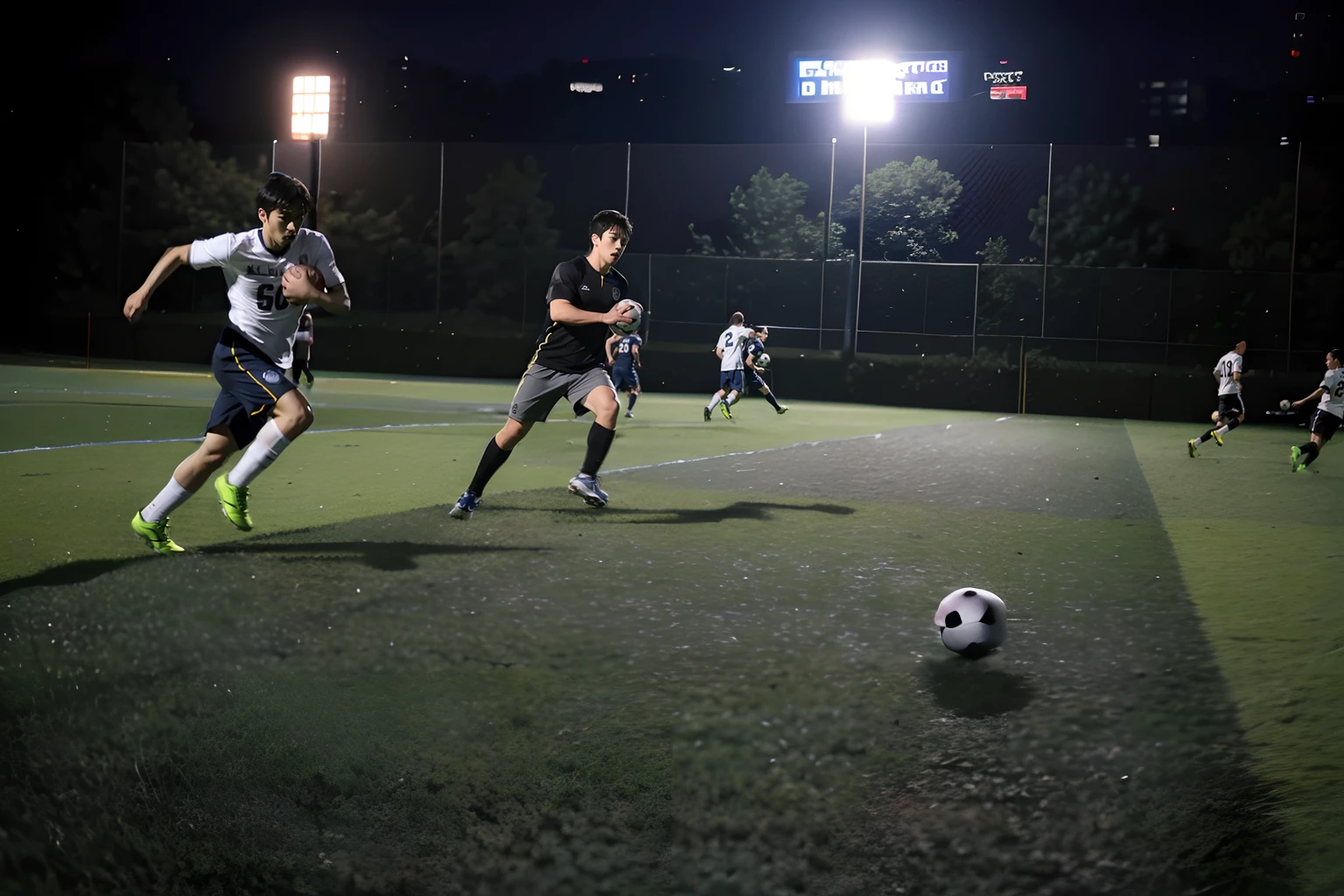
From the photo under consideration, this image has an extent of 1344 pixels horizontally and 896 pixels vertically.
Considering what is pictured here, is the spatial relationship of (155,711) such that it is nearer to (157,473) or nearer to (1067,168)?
(157,473)

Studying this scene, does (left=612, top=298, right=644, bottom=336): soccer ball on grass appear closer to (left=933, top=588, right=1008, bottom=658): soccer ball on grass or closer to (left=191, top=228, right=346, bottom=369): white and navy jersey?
(left=191, top=228, right=346, bottom=369): white and navy jersey

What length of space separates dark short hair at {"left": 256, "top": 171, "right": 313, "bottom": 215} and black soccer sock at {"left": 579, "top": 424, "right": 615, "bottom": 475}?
9.80 feet

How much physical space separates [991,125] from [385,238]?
239 feet

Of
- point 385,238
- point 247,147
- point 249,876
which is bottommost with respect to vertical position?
point 249,876

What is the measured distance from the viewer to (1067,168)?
7094cm

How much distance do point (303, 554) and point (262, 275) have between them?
1.62 metres

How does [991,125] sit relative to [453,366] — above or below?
above

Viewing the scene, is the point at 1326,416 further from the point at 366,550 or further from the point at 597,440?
the point at 366,550

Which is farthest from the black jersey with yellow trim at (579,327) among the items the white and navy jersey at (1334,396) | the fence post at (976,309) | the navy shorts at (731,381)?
the fence post at (976,309)

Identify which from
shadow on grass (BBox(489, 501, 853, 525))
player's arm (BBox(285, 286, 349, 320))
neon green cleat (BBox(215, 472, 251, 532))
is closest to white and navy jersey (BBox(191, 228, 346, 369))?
player's arm (BBox(285, 286, 349, 320))

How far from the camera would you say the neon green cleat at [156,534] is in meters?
7.62

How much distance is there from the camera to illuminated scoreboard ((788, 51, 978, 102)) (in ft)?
236

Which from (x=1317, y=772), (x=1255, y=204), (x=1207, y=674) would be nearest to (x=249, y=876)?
(x=1317, y=772)

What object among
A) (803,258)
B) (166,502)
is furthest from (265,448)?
(803,258)
